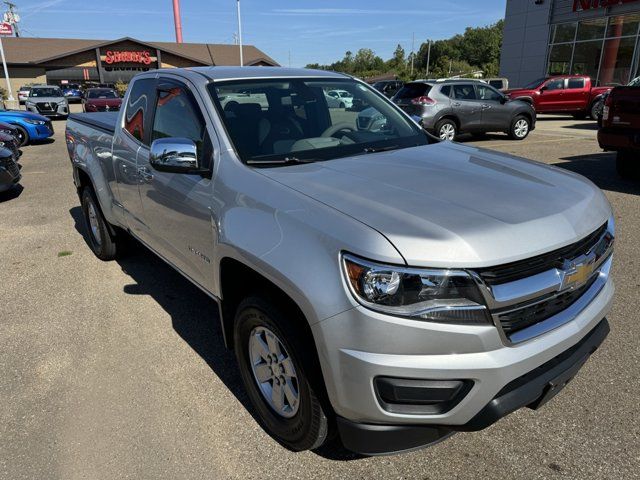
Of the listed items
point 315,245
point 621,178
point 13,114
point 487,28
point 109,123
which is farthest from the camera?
point 487,28

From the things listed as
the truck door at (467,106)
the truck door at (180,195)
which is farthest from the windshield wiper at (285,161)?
the truck door at (467,106)

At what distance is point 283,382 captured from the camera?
244cm

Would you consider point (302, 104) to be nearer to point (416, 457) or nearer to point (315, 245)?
point (315, 245)

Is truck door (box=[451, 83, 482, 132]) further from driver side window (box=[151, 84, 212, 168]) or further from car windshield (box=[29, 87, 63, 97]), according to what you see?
car windshield (box=[29, 87, 63, 97])

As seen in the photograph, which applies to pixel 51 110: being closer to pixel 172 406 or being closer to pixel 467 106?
pixel 467 106

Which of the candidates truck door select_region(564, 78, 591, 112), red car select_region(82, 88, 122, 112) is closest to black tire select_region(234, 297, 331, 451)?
truck door select_region(564, 78, 591, 112)

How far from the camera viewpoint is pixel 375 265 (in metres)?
1.84

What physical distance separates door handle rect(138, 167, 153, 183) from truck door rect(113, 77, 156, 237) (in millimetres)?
86

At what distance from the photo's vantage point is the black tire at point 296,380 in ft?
6.93

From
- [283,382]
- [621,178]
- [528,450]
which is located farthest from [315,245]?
[621,178]

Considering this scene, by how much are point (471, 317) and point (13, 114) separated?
1710cm

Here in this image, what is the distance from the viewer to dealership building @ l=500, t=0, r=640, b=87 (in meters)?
23.5

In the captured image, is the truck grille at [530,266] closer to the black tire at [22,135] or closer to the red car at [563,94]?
the black tire at [22,135]

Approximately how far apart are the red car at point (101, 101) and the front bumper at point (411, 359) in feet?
76.8
